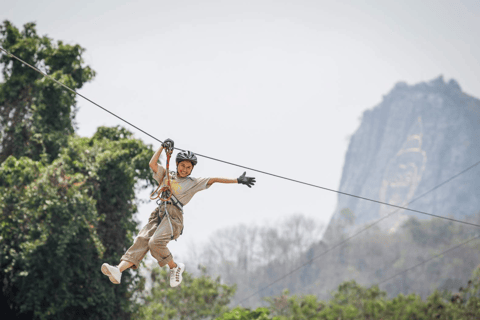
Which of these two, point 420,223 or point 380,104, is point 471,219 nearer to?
point 420,223

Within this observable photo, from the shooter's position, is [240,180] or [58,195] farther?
[58,195]

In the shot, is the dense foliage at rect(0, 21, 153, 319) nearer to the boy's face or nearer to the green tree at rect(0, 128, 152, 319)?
the green tree at rect(0, 128, 152, 319)

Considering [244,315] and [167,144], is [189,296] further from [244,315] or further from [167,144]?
[167,144]

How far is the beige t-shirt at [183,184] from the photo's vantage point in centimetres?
532

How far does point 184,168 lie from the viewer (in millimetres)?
5375

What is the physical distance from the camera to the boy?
204 inches

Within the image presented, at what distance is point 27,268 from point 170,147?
33.6 ft

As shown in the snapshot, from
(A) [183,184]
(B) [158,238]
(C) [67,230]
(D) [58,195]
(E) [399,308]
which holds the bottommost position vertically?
(B) [158,238]

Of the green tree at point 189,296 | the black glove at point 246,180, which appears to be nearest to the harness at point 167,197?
the black glove at point 246,180

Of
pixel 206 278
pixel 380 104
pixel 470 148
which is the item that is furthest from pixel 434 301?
pixel 380 104

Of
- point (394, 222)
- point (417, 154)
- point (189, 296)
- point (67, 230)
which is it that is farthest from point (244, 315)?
point (417, 154)

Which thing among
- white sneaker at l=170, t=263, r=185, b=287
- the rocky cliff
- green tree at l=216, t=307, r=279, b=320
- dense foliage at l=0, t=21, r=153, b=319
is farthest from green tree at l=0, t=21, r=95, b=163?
the rocky cliff

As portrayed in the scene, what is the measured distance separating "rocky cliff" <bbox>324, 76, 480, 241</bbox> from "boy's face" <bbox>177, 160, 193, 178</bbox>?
325ft

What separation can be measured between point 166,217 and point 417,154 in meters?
123
